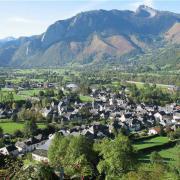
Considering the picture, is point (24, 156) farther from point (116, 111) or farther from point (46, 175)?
point (116, 111)

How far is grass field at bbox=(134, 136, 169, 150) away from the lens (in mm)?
63981

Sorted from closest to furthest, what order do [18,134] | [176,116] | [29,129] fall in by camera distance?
[29,129] < [18,134] < [176,116]

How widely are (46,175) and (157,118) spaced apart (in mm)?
63443

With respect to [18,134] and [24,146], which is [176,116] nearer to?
[18,134]

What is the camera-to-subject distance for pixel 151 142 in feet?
221

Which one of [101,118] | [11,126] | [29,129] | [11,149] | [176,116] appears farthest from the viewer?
[176,116]

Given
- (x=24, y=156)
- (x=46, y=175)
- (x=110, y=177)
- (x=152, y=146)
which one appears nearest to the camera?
(x=46, y=175)

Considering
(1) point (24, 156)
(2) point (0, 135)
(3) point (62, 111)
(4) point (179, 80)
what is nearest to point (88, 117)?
(3) point (62, 111)

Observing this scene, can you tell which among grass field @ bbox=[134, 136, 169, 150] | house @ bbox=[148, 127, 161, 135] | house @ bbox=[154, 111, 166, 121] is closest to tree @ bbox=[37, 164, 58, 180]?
grass field @ bbox=[134, 136, 169, 150]

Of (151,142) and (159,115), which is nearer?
(151,142)

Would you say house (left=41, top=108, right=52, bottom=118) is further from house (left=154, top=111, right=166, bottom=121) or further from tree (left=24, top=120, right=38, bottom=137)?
house (left=154, top=111, right=166, bottom=121)

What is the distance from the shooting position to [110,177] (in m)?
39.4

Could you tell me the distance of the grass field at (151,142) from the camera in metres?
64.0

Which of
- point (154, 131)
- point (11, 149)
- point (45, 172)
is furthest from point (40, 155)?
point (154, 131)
